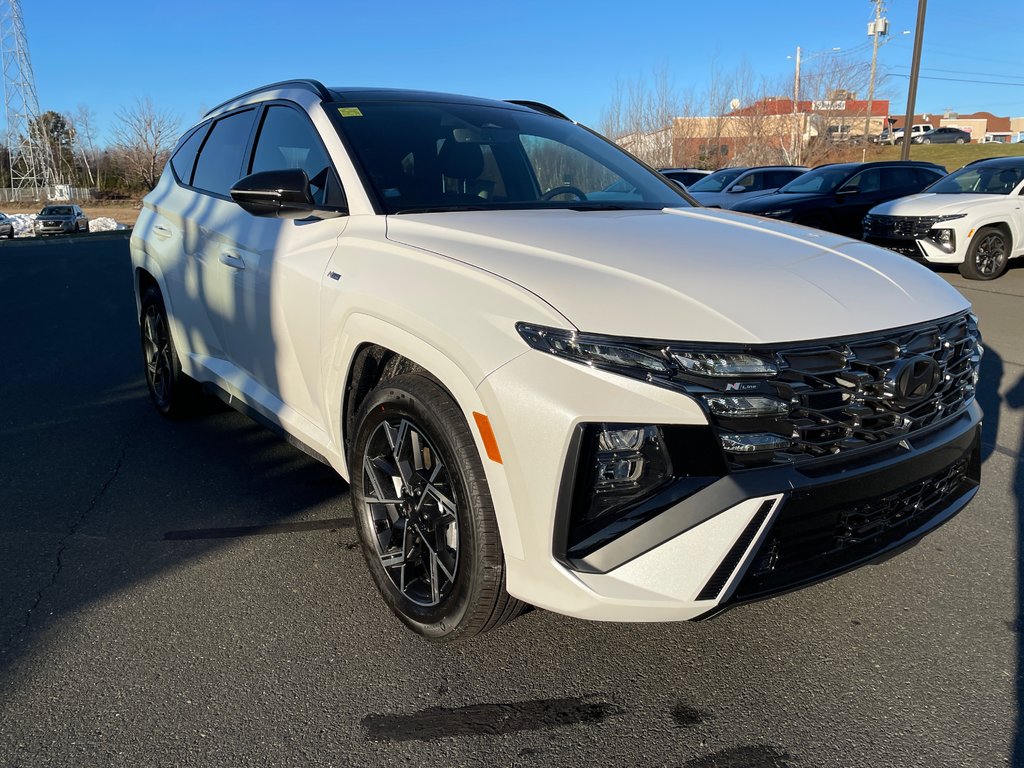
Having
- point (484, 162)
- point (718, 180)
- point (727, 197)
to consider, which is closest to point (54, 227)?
point (718, 180)

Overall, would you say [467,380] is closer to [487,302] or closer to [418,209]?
[487,302]

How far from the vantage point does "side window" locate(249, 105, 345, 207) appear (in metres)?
3.35

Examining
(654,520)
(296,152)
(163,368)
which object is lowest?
(163,368)

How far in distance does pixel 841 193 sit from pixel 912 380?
12.4m

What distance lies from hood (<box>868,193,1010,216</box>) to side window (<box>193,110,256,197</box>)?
9551 millimetres

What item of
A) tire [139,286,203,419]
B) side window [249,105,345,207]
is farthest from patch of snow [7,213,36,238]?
side window [249,105,345,207]

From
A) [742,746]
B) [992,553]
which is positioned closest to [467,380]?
[742,746]

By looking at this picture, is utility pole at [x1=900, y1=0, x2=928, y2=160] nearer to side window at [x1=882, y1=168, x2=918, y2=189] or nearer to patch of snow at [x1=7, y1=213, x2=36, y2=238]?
side window at [x1=882, y1=168, x2=918, y2=189]

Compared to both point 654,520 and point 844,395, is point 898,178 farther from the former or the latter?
point 654,520

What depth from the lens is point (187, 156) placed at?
5.06 metres

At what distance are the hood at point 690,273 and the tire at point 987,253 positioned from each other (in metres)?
8.98

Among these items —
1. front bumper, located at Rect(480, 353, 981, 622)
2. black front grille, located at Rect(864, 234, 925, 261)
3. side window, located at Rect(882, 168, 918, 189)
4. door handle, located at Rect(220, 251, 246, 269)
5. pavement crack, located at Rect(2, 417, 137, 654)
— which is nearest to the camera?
front bumper, located at Rect(480, 353, 981, 622)

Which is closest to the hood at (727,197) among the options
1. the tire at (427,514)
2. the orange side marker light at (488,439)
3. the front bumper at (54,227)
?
the tire at (427,514)

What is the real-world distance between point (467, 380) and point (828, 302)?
105 cm
